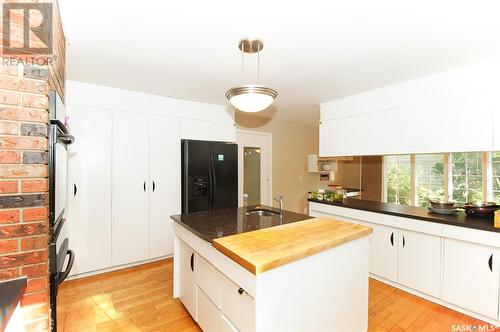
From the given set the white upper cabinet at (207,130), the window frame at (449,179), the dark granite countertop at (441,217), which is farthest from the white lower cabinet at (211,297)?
the window frame at (449,179)

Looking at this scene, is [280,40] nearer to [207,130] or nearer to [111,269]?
[207,130]

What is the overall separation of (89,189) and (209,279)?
2099 millimetres

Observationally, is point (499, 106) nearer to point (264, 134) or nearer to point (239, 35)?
point (239, 35)

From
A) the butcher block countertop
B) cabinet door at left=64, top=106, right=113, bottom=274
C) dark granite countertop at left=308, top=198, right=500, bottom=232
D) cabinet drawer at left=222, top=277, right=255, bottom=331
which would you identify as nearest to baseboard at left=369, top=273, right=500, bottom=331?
dark granite countertop at left=308, top=198, right=500, bottom=232

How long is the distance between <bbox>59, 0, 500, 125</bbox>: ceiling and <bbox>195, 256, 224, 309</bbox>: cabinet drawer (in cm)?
173

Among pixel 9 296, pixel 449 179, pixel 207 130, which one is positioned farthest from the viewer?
pixel 449 179

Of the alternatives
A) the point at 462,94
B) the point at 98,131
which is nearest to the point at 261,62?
the point at 462,94

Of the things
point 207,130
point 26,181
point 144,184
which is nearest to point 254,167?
point 207,130

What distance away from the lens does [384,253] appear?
274 cm

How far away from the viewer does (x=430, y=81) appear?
2525 mm

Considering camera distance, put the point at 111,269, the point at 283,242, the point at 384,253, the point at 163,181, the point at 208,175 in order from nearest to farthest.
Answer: the point at 283,242, the point at 384,253, the point at 111,269, the point at 163,181, the point at 208,175

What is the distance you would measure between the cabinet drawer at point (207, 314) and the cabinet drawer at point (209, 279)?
49 mm

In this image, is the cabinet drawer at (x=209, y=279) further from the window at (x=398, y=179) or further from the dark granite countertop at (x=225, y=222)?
the window at (x=398, y=179)

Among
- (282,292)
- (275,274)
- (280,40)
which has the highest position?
(280,40)
